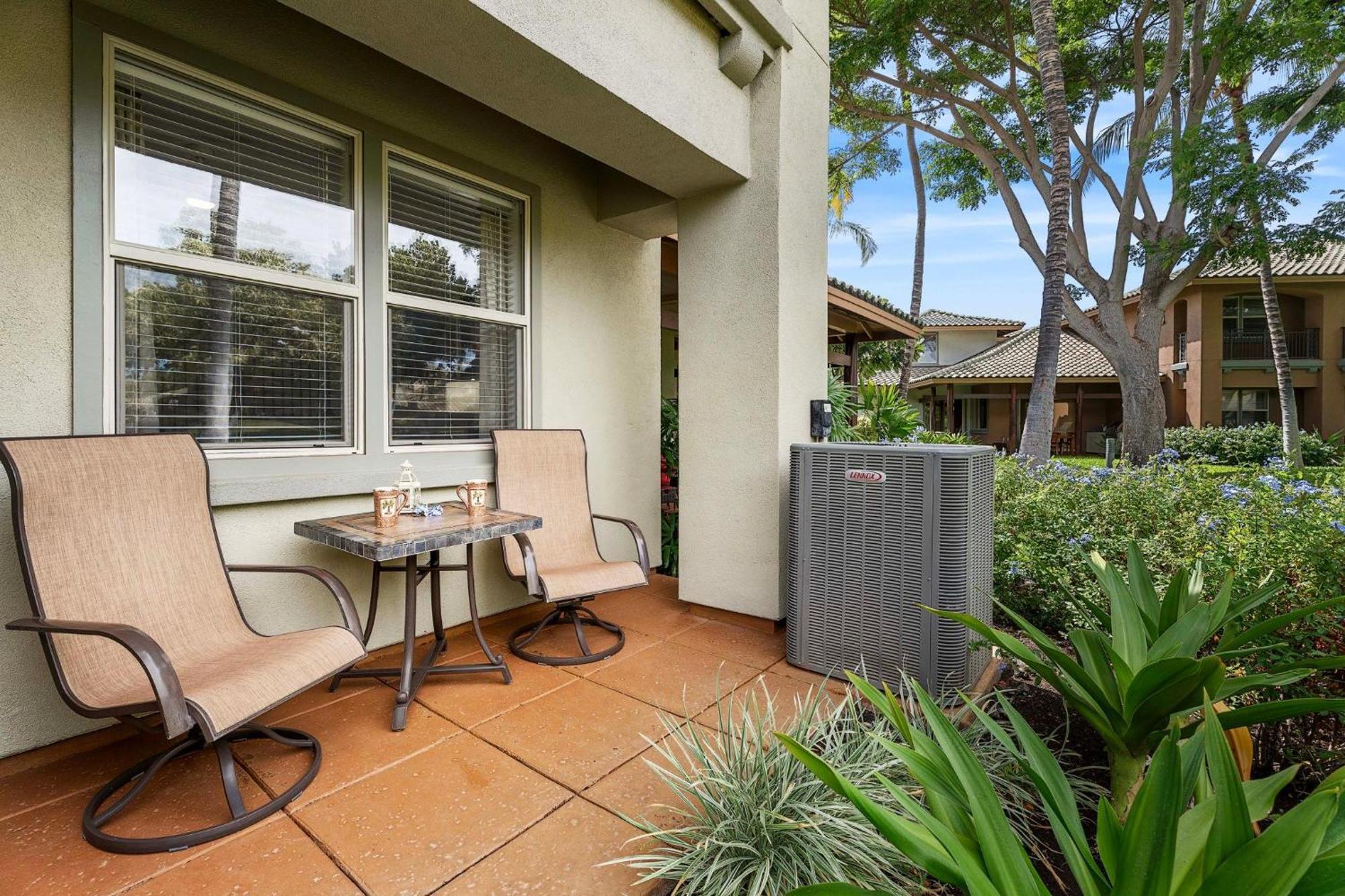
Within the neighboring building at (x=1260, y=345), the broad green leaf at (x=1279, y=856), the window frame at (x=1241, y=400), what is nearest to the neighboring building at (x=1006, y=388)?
the neighboring building at (x=1260, y=345)

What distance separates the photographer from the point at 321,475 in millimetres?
2906

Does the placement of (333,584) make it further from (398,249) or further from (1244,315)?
(1244,315)

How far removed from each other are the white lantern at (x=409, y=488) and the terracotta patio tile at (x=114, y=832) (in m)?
1.23

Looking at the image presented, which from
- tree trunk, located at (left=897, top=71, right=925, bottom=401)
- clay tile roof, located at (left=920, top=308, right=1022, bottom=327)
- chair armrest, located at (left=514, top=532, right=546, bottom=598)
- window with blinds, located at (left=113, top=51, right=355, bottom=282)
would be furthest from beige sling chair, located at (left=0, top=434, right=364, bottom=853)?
clay tile roof, located at (left=920, top=308, right=1022, bottom=327)

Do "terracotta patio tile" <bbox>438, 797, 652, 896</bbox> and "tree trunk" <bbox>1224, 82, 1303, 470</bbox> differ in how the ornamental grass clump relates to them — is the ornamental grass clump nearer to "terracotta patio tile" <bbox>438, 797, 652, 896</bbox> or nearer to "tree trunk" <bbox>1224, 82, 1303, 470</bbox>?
"terracotta patio tile" <bbox>438, 797, 652, 896</bbox>

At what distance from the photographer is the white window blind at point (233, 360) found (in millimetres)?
2488

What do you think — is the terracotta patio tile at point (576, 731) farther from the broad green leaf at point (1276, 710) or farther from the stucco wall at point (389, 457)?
the broad green leaf at point (1276, 710)

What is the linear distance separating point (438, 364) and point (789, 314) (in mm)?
2146

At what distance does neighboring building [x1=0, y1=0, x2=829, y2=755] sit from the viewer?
2.23 meters

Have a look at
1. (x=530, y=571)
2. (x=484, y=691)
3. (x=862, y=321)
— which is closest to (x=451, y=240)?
(x=530, y=571)

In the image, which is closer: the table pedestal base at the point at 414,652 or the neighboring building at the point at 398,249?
the neighboring building at the point at 398,249

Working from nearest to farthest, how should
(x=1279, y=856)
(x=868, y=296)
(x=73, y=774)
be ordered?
1. (x=1279, y=856)
2. (x=73, y=774)
3. (x=868, y=296)

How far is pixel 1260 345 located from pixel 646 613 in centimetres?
2172

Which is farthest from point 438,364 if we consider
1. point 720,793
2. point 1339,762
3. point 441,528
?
point 1339,762
